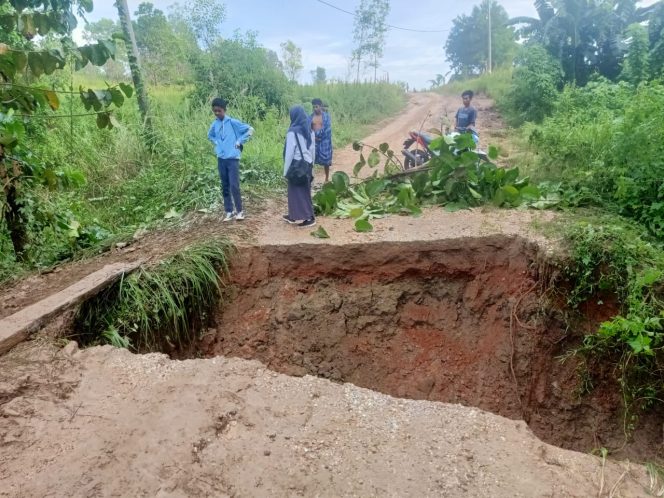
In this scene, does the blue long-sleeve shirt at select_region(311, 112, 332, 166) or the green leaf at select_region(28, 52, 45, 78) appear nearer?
the green leaf at select_region(28, 52, 45, 78)

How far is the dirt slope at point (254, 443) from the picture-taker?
2377mm

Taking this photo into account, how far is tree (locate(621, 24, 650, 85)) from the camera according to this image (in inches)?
384

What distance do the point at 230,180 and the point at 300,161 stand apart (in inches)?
38.1

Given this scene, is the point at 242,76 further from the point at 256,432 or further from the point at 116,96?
the point at 256,432

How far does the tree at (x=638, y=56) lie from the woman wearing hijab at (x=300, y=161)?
820 centimetres

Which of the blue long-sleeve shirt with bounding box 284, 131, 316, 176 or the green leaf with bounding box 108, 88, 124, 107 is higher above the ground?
the green leaf with bounding box 108, 88, 124, 107

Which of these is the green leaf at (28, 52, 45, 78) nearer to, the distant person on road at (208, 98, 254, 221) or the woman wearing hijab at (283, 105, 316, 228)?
the distant person on road at (208, 98, 254, 221)

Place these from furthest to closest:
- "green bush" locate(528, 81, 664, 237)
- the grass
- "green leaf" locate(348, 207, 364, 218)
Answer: "green leaf" locate(348, 207, 364, 218)
the grass
"green bush" locate(528, 81, 664, 237)

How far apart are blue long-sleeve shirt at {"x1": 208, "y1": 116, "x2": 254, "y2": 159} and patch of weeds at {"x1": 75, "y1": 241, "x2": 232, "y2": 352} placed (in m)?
1.13

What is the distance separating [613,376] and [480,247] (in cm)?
160

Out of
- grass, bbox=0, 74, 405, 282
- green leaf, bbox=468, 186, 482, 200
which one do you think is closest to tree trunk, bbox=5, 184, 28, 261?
grass, bbox=0, 74, 405, 282

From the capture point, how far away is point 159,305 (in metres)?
4.29

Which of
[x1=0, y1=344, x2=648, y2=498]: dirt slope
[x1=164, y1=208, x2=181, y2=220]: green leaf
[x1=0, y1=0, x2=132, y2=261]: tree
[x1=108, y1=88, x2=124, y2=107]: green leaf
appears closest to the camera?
[x1=0, y1=344, x2=648, y2=498]: dirt slope

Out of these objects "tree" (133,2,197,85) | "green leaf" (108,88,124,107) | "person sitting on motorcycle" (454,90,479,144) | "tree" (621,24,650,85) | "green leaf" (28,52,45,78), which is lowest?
"person sitting on motorcycle" (454,90,479,144)
